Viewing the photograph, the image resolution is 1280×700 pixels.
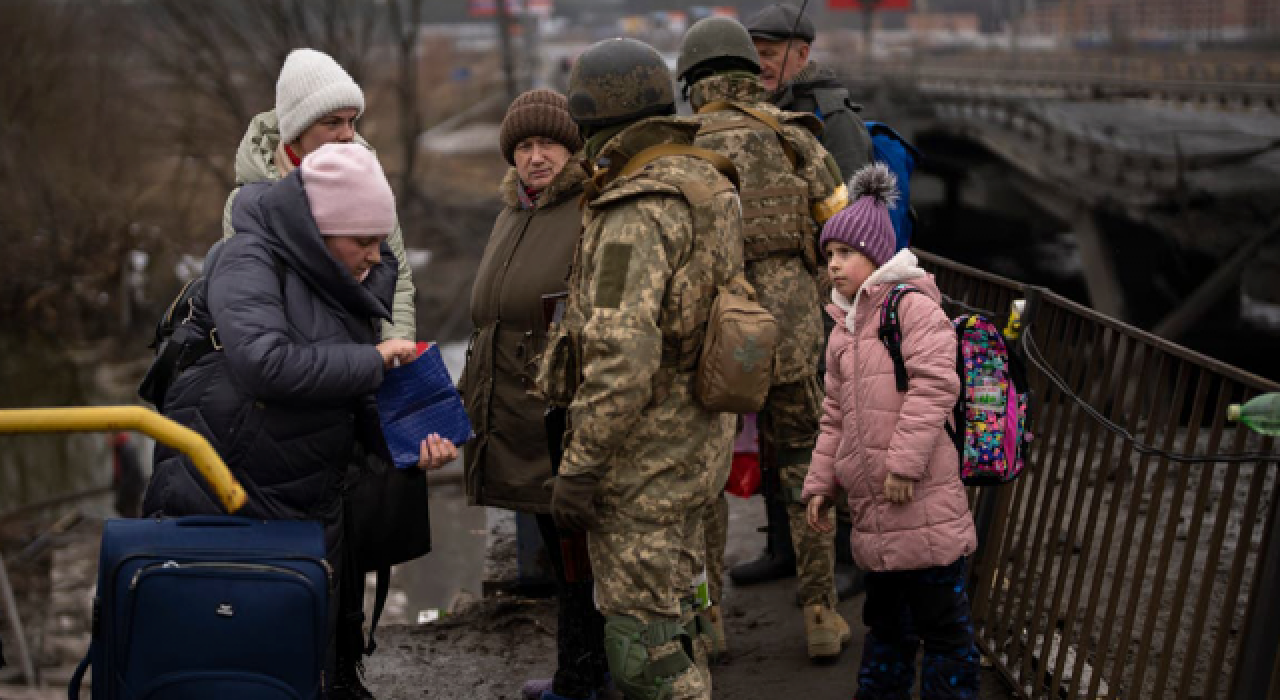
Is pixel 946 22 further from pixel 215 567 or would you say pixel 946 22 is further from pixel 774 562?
pixel 215 567

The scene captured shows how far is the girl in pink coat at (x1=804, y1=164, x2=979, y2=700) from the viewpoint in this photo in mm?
3404

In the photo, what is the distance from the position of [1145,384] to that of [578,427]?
151 cm

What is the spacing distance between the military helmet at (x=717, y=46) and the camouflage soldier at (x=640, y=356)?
0.98 metres

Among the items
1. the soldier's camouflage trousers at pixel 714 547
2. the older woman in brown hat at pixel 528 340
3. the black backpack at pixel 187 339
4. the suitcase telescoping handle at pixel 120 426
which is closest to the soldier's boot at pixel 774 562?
the soldier's camouflage trousers at pixel 714 547

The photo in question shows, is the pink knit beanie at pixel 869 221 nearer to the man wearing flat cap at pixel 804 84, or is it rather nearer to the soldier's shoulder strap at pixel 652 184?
the soldier's shoulder strap at pixel 652 184

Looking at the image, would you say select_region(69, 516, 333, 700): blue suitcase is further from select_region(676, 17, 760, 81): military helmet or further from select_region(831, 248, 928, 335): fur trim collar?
select_region(676, 17, 760, 81): military helmet

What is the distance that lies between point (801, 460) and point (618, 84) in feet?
5.42

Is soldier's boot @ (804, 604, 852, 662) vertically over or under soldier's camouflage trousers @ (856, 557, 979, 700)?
under

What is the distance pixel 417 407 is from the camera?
3.32m

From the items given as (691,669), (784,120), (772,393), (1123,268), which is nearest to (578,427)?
(691,669)

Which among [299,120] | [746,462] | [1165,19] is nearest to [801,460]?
[746,462]

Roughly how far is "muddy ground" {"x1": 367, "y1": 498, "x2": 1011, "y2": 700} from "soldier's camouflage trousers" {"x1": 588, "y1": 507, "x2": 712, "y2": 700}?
41.0 inches

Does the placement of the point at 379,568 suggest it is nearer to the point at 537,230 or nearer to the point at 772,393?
the point at 537,230

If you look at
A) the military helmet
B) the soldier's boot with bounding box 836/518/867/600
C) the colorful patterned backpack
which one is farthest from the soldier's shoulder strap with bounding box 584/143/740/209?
the soldier's boot with bounding box 836/518/867/600
